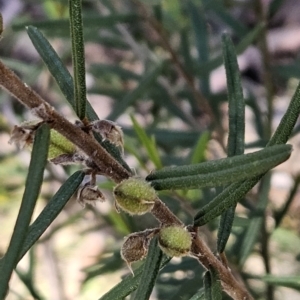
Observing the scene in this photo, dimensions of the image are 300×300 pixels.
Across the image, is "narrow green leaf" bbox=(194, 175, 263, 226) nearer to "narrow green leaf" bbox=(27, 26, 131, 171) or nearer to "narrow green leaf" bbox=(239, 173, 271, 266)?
"narrow green leaf" bbox=(27, 26, 131, 171)

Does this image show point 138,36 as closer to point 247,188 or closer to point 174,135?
point 174,135

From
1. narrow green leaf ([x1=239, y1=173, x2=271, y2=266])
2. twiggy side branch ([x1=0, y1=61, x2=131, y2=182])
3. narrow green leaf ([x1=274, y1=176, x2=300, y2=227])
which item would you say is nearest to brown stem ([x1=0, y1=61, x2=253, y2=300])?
twiggy side branch ([x1=0, y1=61, x2=131, y2=182])

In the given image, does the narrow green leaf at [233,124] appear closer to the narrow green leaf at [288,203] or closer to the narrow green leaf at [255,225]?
the narrow green leaf at [255,225]

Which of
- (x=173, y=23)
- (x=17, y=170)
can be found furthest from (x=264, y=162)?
(x=17, y=170)

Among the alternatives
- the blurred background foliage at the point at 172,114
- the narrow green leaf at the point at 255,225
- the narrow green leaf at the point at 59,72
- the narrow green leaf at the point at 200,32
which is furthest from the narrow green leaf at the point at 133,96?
the narrow green leaf at the point at 59,72

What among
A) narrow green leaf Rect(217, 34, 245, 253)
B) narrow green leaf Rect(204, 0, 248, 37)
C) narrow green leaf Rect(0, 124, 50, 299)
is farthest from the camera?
narrow green leaf Rect(204, 0, 248, 37)

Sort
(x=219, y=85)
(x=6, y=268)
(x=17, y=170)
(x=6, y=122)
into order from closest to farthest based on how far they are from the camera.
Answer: (x=6, y=268)
(x=6, y=122)
(x=17, y=170)
(x=219, y=85)

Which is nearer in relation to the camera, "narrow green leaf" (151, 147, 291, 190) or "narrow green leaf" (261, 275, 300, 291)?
"narrow green leaf" (151, 147, 291, 190)

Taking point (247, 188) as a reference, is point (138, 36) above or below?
above
